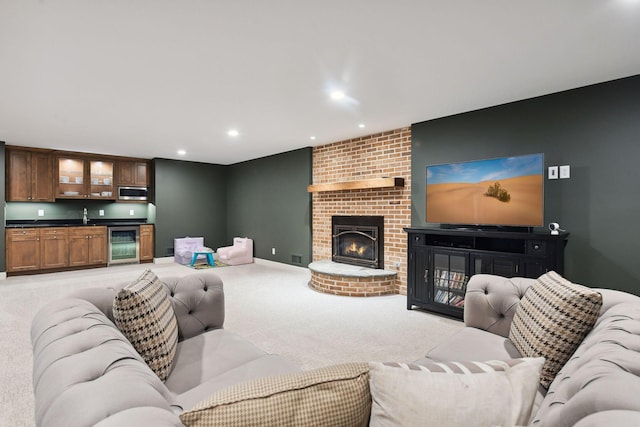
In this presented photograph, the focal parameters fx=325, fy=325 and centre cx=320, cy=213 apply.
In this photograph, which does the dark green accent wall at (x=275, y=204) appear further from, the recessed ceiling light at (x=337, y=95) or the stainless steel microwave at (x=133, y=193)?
the recessed ceiling light at (x=337, y=95)

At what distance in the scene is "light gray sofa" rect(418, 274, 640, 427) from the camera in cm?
66

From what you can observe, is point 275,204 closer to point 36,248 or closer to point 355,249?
point 355,249

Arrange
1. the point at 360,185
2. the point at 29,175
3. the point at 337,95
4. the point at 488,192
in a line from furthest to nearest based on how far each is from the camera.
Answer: the point at 29,175 < the point at 360,185 < the point at 488,192 < the point at 337,95

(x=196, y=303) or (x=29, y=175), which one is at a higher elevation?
(x=29, y=175)

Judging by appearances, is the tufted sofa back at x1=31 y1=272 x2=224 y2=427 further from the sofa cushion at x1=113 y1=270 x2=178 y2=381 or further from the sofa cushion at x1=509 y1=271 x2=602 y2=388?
the sofa cushion at x1=509 y1=271 x2=602 y2=388

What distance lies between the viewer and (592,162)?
125 inches

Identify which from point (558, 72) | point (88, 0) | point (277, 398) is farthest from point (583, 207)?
point (88, 0)

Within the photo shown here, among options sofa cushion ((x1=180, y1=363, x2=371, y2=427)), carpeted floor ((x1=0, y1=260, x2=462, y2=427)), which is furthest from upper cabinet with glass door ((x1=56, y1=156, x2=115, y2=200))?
sofa cushion ((x1=180, y1=363, x2=371, y2=427))

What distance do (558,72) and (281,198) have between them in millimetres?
5074

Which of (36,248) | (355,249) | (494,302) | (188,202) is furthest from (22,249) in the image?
(494,302)

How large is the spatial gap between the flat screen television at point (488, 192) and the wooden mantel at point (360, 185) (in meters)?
0.64

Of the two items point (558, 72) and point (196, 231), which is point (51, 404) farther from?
point (196, 231)

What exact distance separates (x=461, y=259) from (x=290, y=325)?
6.69 feet

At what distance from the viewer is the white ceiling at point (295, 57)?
2059 millimetres
